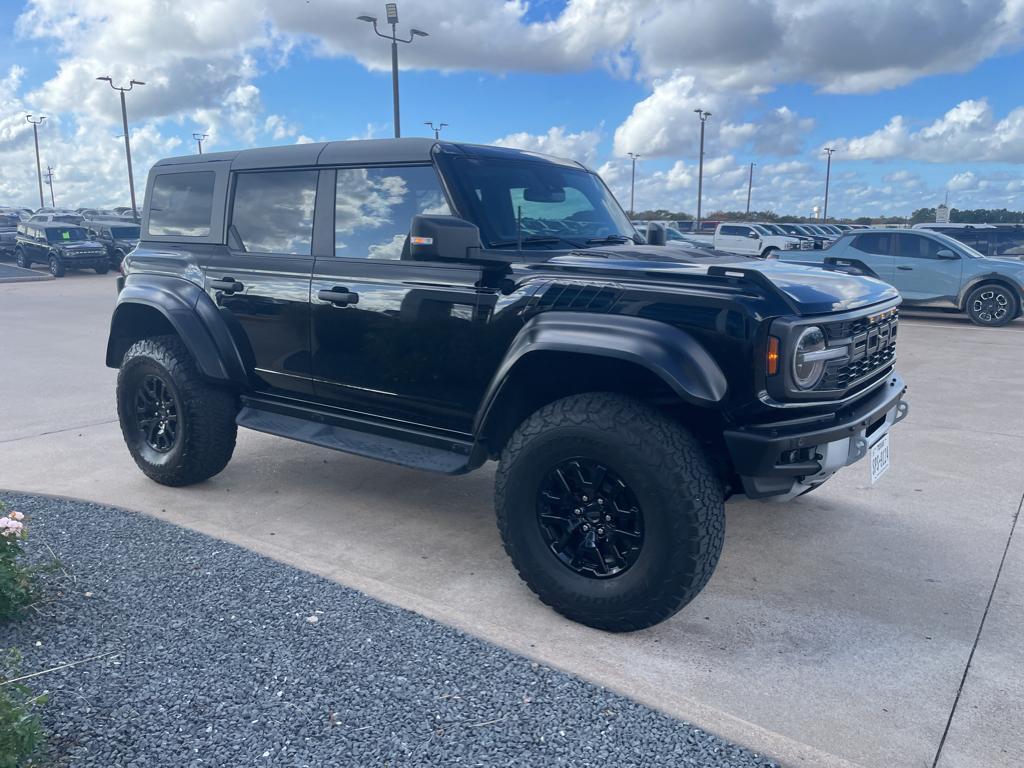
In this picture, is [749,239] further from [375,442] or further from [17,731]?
[17,731]

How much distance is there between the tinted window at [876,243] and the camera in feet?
47.8

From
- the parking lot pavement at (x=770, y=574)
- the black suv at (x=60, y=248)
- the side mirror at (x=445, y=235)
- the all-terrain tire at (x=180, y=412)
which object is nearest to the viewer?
the parking lot pavement at (x=770, y=574)

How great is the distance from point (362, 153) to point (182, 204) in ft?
5.02

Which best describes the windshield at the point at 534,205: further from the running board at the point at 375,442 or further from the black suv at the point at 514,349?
the running board at the point at 375,442

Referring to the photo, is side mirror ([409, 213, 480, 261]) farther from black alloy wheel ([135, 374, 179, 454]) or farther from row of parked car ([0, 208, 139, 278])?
row of parked car ([0, 208, 139, 278])

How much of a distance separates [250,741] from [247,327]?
2637 mm

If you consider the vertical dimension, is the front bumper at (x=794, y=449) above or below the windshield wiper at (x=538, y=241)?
below

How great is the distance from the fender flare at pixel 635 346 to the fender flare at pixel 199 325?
1979 millimetres

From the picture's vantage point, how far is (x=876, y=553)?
13.9ft

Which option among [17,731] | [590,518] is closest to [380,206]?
[590,518]

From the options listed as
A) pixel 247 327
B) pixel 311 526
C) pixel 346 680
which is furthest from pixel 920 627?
pixel 247 327

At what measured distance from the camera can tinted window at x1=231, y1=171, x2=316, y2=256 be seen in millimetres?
4539

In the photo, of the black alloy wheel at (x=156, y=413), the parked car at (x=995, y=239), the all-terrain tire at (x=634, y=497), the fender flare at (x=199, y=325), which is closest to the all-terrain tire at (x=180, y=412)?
the black alloy wheel at (x=156, y=413)

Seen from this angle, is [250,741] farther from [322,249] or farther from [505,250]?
[322,249]
